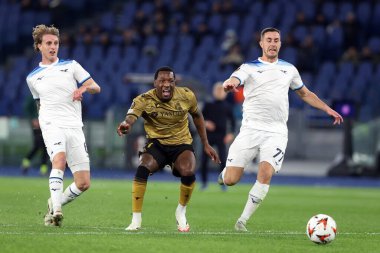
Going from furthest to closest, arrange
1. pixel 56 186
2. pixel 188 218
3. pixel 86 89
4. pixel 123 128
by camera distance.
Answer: pixel 188 218 < pixel 86 89 < pixel 56 186 < pixel 123 128

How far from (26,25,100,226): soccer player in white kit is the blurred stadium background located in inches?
615

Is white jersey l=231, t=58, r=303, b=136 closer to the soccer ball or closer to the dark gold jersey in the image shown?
the dark gold jersey

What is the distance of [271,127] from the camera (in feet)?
45.0

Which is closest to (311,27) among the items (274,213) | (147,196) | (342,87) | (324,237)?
(342,87)

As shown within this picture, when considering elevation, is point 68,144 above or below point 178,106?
below

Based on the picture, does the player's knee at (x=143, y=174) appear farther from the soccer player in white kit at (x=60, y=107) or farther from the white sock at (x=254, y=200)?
the white sock at (x=254, y=200)

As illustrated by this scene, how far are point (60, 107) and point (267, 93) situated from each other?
Answer: 261 cm

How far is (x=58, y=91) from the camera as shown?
13273mm

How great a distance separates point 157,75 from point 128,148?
1897cm

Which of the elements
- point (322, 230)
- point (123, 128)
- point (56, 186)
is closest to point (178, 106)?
point (123, 128)

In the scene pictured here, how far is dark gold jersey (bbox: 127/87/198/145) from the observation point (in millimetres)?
12904

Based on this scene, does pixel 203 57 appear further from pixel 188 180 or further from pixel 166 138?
pixel 188 180

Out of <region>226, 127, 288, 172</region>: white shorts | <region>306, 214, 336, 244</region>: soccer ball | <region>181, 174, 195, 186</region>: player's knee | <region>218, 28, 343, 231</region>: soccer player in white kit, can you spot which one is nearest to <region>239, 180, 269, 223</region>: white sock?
<region>218, 28, 343, 231</region>: soccer player in white kit

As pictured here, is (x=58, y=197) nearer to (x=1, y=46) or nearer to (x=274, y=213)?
(x=274, y=213)
